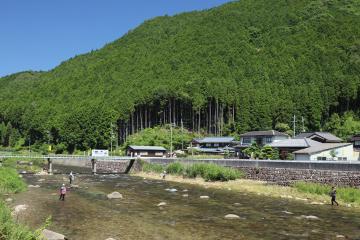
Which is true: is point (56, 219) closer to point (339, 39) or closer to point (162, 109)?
point (162, 109)

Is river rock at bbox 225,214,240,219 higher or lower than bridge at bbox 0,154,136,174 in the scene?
lower

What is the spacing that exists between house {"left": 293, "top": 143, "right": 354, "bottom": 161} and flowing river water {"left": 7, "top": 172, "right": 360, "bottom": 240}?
50.4 ft

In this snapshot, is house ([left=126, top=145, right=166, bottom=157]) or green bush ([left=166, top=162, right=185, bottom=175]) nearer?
green bush ([left=166, top=162, right=185, bottom=175])

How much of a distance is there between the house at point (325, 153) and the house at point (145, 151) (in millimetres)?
38113

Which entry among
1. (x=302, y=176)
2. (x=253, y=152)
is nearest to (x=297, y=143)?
(x=253, y=152)

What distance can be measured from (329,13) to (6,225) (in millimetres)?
176035

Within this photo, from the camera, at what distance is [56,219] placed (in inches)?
997

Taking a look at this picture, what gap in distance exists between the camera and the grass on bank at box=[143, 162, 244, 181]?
4756 cm

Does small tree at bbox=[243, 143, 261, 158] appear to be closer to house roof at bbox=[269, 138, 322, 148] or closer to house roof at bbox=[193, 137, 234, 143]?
→ house roof at bbox=[269, 138, 322, 148]

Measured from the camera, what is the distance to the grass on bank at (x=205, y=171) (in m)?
47.6

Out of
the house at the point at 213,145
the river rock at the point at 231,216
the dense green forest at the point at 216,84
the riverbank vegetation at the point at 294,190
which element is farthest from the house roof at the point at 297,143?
the dense green forest at the point at 216,84

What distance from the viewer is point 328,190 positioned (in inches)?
1374

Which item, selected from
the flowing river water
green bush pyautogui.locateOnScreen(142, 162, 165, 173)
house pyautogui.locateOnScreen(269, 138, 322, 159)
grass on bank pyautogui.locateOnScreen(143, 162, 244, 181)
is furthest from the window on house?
the flowing river water

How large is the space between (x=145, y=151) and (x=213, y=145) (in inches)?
614
